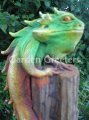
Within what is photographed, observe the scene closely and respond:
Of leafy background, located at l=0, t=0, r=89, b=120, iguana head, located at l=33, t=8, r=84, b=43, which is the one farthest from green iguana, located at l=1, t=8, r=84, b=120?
leafy background, located at l=0, t=0, r=89, b=120

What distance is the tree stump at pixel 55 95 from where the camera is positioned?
68.1 inches

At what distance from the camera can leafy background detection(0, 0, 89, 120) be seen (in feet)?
10.0

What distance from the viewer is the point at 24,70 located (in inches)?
68.8

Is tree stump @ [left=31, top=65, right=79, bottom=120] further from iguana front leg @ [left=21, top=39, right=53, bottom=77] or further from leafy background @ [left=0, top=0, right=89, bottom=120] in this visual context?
leafy background @ [left=0, top=0, right=89, bottom=120]

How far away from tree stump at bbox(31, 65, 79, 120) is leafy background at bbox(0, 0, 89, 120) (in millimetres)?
1273

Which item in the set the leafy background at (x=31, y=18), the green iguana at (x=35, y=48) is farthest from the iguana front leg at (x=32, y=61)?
the leafy background at (x=31, y=18)

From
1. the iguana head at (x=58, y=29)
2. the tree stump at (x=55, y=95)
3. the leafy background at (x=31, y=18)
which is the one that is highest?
the iguana head at (x=58, y=29)

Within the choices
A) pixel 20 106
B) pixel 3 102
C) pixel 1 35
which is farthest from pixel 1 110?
pixel 20 106

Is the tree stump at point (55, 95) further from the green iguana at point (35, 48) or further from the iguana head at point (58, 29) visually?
the iguana head at point (58, 29)

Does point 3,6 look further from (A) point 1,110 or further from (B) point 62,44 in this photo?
(B) point 62,44

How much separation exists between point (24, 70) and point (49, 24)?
263 millimetres

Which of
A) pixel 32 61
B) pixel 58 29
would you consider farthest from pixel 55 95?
pixel 58 29

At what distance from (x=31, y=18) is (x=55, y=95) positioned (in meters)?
1.60

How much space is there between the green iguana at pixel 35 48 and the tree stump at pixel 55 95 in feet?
0.13
